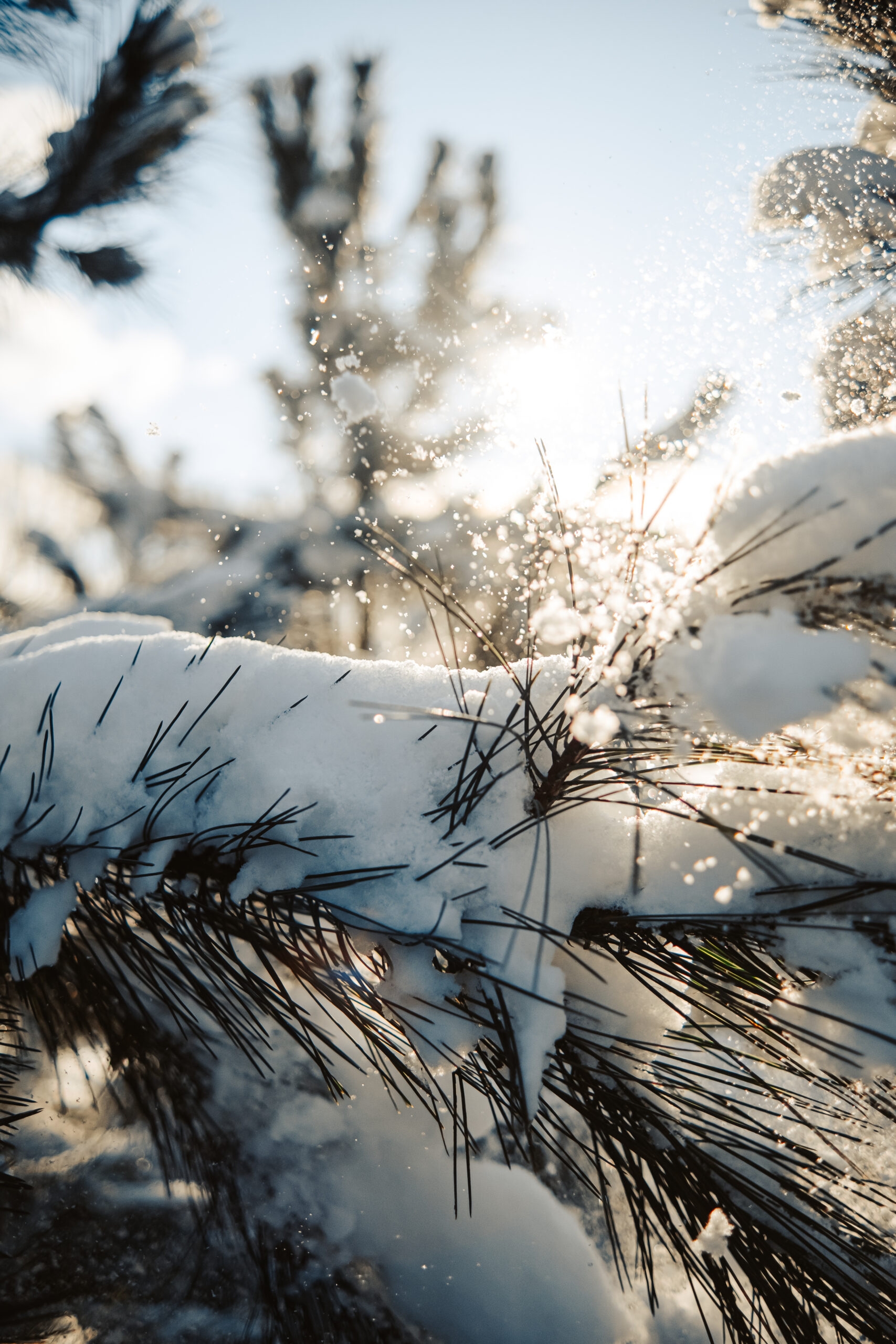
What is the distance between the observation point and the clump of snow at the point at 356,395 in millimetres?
3586

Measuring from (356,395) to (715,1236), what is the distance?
391 cm

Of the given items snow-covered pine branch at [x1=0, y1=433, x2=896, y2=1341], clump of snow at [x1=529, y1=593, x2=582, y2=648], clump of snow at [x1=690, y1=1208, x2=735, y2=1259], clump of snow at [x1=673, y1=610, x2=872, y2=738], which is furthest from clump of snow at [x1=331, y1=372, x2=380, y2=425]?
clump of snow at [x1=690, y1=1208, x2=735, y2=1259]

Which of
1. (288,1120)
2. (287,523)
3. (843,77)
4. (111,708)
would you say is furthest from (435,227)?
(288,1120)

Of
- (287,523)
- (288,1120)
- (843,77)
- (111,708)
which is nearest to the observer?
(111,708)

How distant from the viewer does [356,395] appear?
3.60 meters

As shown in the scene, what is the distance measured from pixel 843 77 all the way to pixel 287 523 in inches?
104

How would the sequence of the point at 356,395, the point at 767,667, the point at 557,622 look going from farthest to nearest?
the point at 356,395 < the point at 557,622 < the point at 767,667

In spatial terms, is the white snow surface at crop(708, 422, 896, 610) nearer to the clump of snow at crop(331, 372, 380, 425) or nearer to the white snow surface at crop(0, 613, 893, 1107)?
the white snow surface at crop(0, 613, 893, 1107)

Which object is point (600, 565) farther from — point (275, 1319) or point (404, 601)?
point (404, 601)

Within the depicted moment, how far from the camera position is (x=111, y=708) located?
52 centimetres

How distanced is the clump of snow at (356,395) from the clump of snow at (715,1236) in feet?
12.4

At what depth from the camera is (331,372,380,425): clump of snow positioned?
11.8 ft

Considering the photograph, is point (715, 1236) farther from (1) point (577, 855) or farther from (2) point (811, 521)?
(2) point (811, 521)

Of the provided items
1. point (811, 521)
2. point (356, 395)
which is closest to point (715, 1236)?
point (811, 521)
